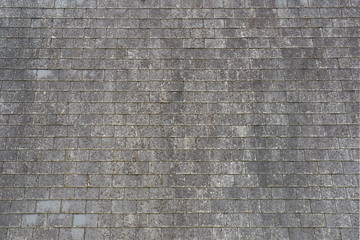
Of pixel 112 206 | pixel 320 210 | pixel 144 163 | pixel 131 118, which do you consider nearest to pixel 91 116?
pixel 131 118

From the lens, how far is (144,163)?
4.66 meters

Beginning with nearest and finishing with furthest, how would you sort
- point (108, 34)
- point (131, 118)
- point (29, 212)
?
point (29, 212), point (131, 118), point (108, 34)

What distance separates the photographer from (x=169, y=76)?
4.99 m

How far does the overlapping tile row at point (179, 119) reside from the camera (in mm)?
4492

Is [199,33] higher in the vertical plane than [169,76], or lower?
higher

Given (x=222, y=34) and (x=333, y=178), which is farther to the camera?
(x=222, y=34)

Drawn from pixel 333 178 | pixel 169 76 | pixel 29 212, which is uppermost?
pixel 169 76

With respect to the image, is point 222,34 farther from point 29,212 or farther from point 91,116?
point 29,212

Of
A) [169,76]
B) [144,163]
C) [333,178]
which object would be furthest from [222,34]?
[333,178]

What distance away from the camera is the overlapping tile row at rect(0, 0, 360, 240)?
14.7 ft

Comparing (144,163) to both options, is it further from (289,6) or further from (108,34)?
(289,6)

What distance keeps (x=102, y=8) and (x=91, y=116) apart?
205cm

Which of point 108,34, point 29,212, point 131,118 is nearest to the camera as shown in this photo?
point 29,212

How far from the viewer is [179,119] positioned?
4828mm
